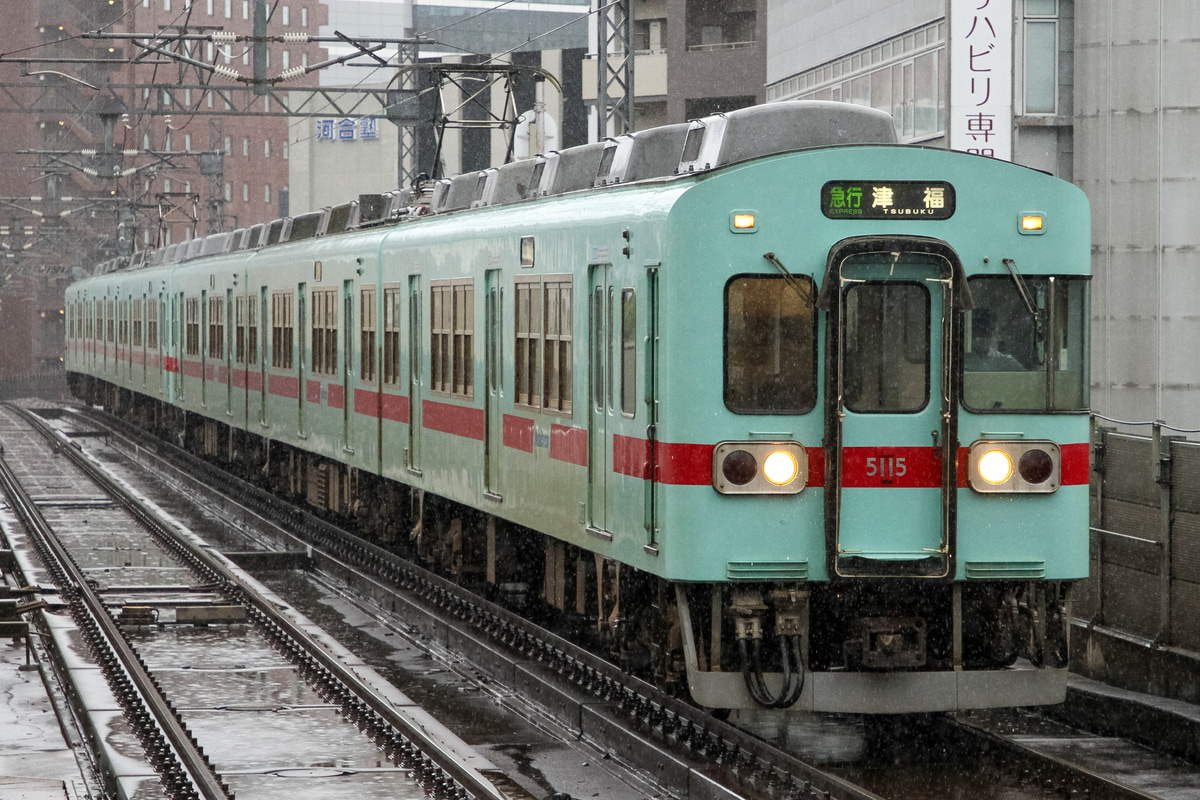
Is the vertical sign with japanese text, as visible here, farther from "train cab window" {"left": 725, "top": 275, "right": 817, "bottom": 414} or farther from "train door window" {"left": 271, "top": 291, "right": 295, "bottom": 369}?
"train cab window" {"left": 725, "top": 275, "right": 817, "bottom": 414}

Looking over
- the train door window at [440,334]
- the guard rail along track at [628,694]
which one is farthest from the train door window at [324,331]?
the train door window at [440,334]

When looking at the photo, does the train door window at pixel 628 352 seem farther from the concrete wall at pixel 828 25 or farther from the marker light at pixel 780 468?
the concrete wall at pixel 828 25

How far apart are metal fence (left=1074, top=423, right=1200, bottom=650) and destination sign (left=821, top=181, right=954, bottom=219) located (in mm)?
2113

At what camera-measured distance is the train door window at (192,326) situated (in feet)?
92.8

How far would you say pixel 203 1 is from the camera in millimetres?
124812

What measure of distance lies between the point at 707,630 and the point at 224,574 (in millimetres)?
8170

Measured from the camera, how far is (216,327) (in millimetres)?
26547

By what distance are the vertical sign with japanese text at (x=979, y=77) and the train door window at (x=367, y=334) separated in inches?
318

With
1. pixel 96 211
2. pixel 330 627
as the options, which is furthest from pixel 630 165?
pixel 96 211

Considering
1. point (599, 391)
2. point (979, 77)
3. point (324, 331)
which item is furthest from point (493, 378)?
point (979, 77)

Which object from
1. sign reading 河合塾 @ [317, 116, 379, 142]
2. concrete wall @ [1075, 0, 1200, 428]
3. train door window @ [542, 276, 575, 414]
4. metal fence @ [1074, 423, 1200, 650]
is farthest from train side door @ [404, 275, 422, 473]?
sign reading 河合塾 @ [317, 116, 379, 142]

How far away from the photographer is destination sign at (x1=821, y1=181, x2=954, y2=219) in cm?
898

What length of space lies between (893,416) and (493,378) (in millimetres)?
4331

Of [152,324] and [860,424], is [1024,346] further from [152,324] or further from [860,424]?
[152,324]
